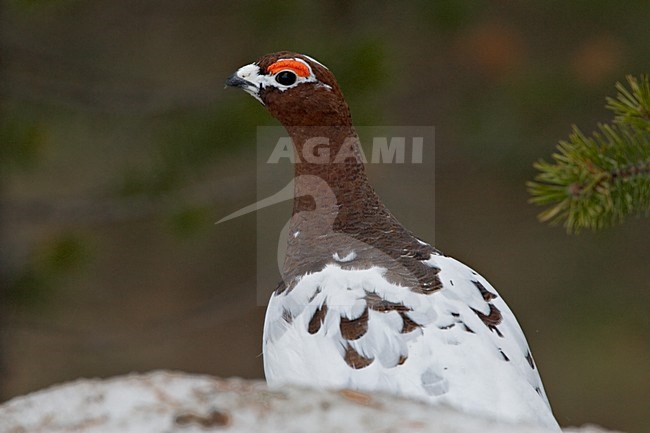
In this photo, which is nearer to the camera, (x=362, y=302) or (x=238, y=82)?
(x=362, y=302)

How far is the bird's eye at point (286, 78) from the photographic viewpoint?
1.95 m

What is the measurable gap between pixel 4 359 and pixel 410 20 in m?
2.46

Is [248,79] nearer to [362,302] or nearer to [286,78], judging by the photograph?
[286,78]

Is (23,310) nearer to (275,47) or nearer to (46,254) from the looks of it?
(46,254)

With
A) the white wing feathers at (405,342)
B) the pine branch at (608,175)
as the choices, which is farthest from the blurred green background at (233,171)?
the pine branch at (608,175)

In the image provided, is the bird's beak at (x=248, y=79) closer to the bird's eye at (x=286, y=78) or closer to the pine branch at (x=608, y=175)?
the bird's eye at (x=286, y=78)

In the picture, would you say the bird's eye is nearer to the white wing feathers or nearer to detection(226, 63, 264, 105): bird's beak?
detection(226, 63, 264, 105): bird's beak

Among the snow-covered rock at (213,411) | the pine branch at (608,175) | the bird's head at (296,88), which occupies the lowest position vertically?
the snow-covered rock at (213,411)

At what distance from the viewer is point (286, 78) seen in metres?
1.95

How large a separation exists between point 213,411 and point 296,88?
960 mm

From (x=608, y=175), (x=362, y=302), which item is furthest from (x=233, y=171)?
(x=608, y=175)

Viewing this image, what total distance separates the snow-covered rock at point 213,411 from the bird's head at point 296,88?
0.85m

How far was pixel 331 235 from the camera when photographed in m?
1.90

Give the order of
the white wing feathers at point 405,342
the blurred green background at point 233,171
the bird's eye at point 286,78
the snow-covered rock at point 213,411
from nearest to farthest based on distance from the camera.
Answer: the snow-covered rock at point 213,411
the white wing feathers at point 405,342
the bird's eye at point 286,78
the blurred green background at point 233,171
